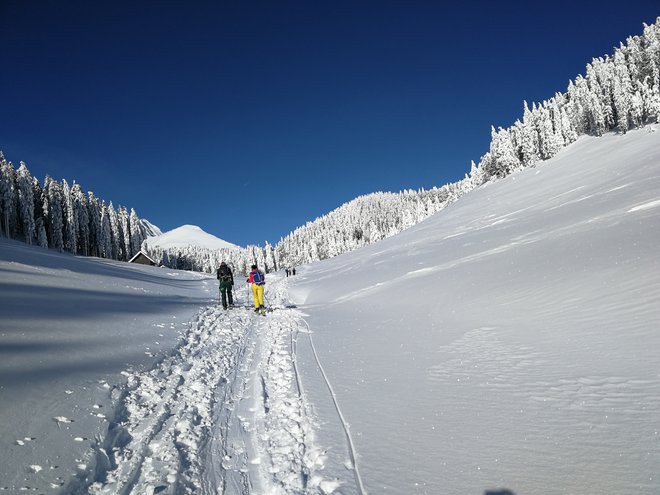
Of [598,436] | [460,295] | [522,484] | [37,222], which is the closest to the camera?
[522,484]

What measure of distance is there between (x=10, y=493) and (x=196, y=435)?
189 centimetres

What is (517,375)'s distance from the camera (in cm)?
536

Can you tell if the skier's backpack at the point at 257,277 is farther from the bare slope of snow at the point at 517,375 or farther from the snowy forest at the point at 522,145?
the snowy forest at the point at 522,145

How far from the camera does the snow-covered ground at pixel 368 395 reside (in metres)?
3.53

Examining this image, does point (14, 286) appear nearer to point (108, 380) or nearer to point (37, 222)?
point (108, 380)

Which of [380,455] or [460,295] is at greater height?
[460,295]

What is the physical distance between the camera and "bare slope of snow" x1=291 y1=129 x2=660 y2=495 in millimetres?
3369

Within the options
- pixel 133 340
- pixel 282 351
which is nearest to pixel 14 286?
pixel 133 340

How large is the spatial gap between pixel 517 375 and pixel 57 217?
289 ft

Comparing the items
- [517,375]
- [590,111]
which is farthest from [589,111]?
[517,375]

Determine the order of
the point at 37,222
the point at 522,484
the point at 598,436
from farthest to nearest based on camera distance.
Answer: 1. the point at 37,222
2. the point at 598,436
3. the point at 522,484

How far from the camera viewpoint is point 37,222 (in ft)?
222

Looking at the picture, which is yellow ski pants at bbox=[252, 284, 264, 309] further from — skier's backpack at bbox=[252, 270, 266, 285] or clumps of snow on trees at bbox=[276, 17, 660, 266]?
clumps of snow on trees at bbox=[276, 17, 660, 266]

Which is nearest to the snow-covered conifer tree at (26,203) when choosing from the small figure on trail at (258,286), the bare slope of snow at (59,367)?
the bare slope of snow at (59,367)
